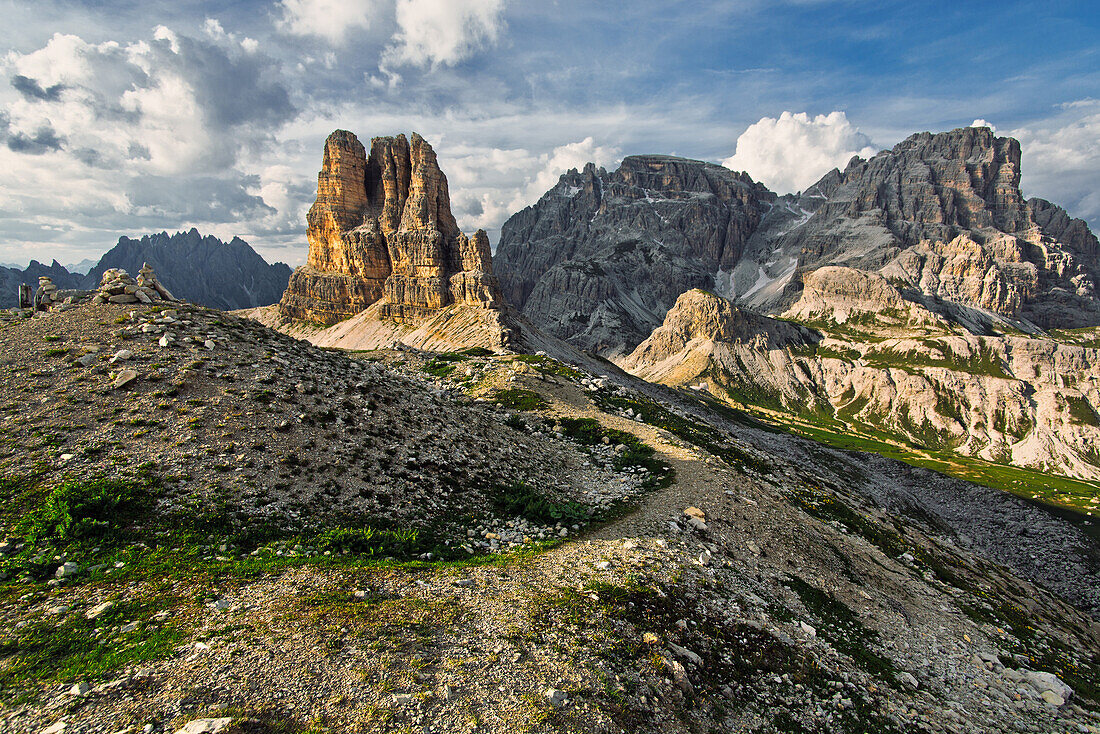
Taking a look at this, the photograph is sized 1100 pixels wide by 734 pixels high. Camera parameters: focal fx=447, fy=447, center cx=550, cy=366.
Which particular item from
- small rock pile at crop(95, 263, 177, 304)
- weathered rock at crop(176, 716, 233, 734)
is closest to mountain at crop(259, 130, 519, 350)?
small rock pile at crop(95, 263, 177, 304)

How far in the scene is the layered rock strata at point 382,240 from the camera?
6083 inches

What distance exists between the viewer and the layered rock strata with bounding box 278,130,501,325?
15450 centimetres

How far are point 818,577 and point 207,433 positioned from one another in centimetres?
2313

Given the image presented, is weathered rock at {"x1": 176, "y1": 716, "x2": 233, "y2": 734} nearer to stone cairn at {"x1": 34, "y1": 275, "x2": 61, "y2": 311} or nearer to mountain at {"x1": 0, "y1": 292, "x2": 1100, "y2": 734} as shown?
mountain at {"x1": 0, "y1": 292, "x2": 1100, "y2": 734}

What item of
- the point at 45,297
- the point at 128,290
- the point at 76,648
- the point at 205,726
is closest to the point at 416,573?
Result: the point at 205,726

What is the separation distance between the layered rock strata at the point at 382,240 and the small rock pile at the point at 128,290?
412ft

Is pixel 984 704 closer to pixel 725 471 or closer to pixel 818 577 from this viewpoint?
pixel 818 577

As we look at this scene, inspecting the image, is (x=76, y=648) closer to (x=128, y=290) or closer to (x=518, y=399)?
(x=128, y=290)

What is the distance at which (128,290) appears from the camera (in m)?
21.9

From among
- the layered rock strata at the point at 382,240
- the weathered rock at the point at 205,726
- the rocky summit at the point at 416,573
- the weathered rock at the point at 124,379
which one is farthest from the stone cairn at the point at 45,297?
the layered rock strata at the point at 382,240

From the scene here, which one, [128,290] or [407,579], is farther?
[128,290]

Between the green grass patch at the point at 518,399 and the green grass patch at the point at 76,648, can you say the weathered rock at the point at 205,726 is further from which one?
the green grass patch at the point at 518,399

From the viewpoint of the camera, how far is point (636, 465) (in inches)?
1003

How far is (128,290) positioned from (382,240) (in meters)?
165
